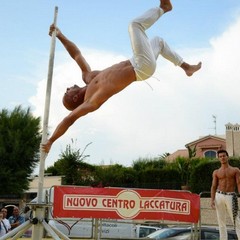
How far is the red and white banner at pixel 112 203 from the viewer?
27.1 ft

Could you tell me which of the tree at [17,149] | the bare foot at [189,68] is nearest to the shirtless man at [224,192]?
the bare foot at [189,68]

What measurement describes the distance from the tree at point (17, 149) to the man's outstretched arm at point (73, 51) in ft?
73.6

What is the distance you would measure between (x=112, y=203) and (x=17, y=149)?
797 inches

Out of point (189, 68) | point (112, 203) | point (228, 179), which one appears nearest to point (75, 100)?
point (189, 68)

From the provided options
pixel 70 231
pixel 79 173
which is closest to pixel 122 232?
pixel 70 231

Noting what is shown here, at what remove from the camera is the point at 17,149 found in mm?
27672

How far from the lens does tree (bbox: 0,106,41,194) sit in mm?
28016

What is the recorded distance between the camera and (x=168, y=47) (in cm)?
555

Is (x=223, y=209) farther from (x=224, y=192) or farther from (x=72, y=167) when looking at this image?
(x=72, y=167)

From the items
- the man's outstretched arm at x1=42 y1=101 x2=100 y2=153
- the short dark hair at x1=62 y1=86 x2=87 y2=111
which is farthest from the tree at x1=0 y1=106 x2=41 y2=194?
the man's outstretched arm at x1=42 y1=101 x2=100 y2=153

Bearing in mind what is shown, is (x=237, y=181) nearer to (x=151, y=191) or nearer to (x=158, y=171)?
(x=151, y=191)

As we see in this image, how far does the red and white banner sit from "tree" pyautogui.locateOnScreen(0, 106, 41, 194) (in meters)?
19.8

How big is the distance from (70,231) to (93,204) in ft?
8.23

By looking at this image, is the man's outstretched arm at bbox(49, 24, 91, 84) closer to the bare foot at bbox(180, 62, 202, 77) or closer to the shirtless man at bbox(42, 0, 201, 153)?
the shirtless man at bbox(42, 0, 201, 153)
